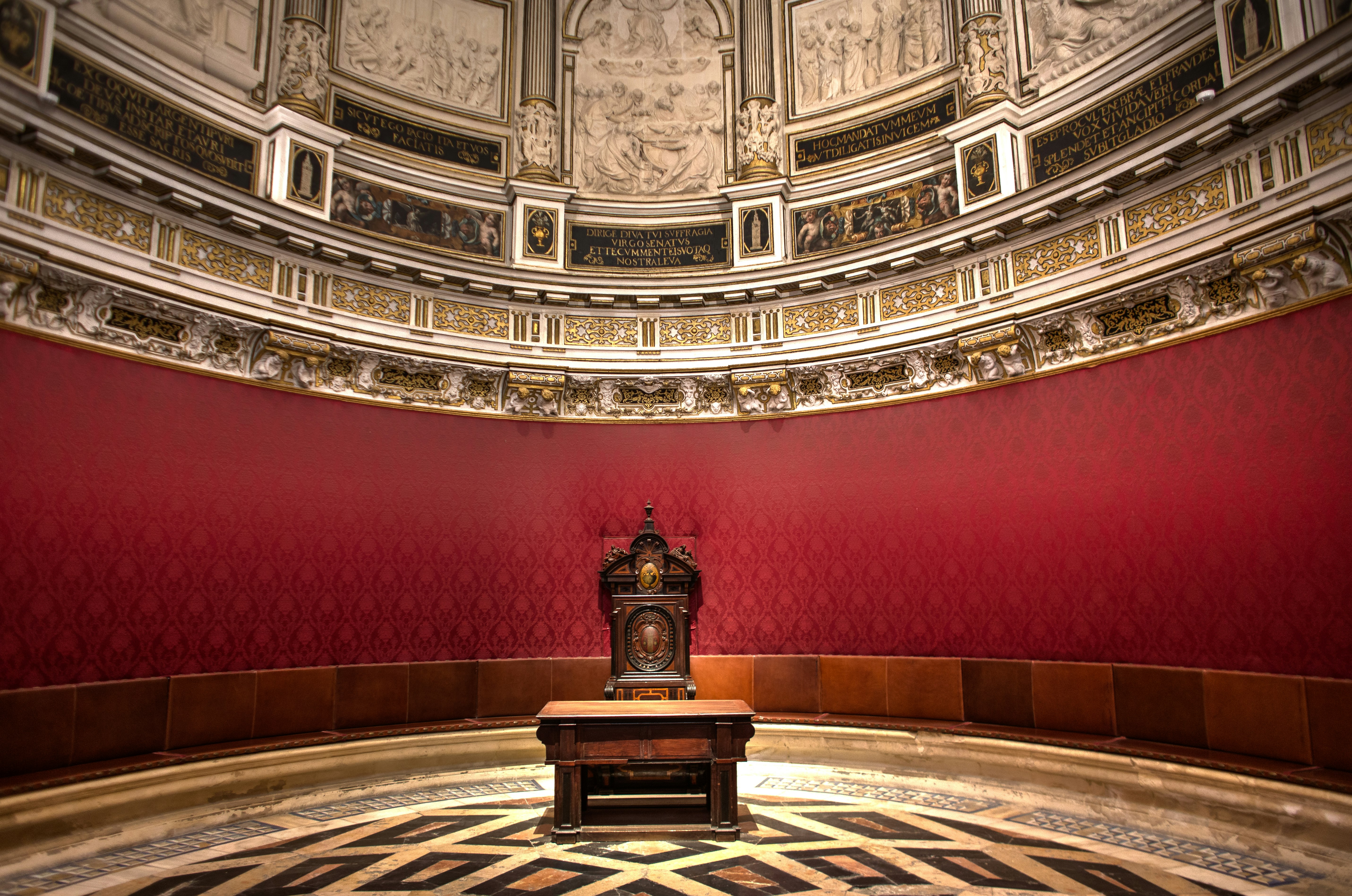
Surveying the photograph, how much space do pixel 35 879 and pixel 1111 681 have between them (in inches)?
351

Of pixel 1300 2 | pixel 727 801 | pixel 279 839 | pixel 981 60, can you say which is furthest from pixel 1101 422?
pixel 279 839

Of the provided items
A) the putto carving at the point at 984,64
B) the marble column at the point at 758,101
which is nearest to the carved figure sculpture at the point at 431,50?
the marble column at the point at 758,101

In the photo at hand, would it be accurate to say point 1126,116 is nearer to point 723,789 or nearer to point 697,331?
point 697,331

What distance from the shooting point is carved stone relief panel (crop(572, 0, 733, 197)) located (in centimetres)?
1070

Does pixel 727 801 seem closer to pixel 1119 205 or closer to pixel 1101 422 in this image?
pixel 1101 422

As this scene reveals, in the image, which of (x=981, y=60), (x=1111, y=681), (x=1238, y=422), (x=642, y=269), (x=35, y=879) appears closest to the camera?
(x=35, y=879)

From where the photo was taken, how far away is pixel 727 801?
6.34 metres

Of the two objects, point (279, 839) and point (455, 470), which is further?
point (455, 470)

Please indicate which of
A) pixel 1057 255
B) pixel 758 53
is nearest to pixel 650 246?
pixel 758 53

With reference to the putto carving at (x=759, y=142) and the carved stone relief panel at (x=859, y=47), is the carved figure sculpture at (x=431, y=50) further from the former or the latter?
the carved stone relief panel at (x=859, y=47)

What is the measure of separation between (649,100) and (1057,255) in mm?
5908

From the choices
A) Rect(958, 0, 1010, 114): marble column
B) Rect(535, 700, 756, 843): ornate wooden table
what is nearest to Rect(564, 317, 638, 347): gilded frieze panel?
Rect(958, 0, 1010, 114): marble column

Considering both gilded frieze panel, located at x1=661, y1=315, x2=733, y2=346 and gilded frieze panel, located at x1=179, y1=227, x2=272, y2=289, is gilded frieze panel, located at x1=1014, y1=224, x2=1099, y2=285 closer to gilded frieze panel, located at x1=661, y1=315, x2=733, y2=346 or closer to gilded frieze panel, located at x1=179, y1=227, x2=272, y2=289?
gilded frieze panel, located at x1=661, y1=315, x2=733, y2=346

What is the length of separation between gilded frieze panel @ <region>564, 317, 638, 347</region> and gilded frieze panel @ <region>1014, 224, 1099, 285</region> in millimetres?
4669
